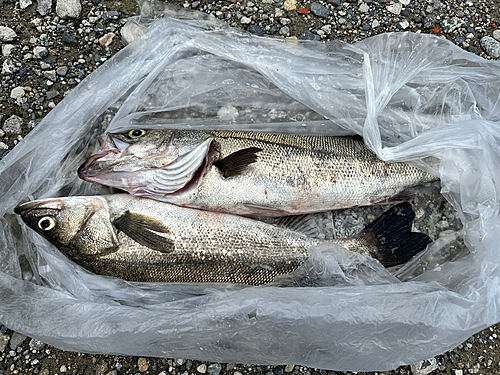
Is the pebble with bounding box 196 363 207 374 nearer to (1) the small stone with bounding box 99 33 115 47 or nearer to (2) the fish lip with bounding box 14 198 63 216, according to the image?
(2) the fish lip with bounding box 14 198 63 216

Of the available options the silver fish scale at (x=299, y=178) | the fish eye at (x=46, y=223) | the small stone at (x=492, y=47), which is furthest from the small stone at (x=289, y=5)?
the fish eye at (x=46, y=223)

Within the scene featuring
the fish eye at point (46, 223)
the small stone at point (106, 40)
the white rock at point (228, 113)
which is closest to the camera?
the fish eye at point (46, 223)

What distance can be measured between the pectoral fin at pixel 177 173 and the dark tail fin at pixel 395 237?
110 centimetres

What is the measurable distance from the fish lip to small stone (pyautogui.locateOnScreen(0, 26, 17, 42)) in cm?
133

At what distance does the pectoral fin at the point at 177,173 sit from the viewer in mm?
2502

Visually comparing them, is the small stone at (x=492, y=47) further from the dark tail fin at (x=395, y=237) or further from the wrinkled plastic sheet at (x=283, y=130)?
the dark tail fin at (x=395, y=237)

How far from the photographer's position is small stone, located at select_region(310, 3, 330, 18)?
10.4 feet

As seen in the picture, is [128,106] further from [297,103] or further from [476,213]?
[476,213]

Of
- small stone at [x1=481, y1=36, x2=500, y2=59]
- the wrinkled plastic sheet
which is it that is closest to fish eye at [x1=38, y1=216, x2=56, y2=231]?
the wrinkled plastic sheet

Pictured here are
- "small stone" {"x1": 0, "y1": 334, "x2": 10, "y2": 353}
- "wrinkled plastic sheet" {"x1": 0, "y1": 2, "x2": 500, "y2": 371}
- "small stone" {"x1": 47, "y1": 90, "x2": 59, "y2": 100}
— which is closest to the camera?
"wrinkled plastic sheet" {"x1": 0, "y1": 2, "x2": 500, "y2": 371}

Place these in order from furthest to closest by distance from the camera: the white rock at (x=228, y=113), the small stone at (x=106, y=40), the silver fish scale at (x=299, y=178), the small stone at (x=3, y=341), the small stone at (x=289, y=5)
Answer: the small stone at (x=289, y=5) < the small stone at (x=106, y=40) < the white rock at (x=228, y=113) < the small stone at (x=3, y=341) < the silver fish scale at (x=299, y=178)

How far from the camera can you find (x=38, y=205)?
2.43 m

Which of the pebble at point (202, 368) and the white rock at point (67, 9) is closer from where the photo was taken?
the pebble at point (202, 368)

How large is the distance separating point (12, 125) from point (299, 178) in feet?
6.39
